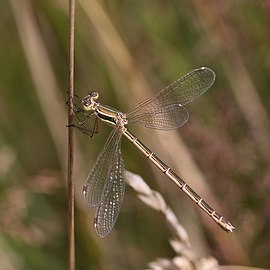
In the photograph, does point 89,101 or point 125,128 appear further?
point 125,128

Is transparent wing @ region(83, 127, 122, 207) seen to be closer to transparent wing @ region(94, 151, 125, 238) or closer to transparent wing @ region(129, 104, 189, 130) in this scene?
transparent wing @ region(94, 151, 125, 238)

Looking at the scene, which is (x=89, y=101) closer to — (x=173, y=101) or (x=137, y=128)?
(x=173, y=101)

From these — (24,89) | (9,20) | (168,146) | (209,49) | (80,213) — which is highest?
(209,49)

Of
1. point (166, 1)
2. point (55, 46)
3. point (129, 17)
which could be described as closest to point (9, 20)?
point (55, 46)

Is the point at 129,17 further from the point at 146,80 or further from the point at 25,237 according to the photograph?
the point at 25,237

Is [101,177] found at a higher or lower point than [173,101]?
lower

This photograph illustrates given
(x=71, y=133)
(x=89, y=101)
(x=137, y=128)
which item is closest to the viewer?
(x=71, y=133)

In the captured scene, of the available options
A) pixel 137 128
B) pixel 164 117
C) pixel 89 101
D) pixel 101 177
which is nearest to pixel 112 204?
pixel 101 177
